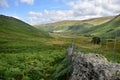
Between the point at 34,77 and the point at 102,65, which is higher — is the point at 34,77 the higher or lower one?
the lower one

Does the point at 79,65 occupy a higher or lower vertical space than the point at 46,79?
higher

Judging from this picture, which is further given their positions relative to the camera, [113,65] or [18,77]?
[18,77]

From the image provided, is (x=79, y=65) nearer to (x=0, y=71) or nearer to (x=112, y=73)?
(x=112, y=73)

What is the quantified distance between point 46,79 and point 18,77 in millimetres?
2218

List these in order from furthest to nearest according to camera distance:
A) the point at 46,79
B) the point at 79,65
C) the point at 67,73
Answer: the point at 46,79 < the point at 67,73 < the point at 79,65

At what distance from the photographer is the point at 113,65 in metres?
11.0

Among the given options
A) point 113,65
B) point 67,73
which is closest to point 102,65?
point 113,65

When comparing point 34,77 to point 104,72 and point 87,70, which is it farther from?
point 104,72

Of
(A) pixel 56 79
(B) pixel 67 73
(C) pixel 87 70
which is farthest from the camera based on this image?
(A) pixel 56 79

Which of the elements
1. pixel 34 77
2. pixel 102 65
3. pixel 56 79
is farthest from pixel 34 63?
pixel 102 65

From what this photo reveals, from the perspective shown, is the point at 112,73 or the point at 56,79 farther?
the point at 56,79

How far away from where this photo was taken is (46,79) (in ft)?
69.9

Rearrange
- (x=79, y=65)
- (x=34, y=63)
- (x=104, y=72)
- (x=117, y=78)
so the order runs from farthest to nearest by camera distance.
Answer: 1. (x=34, y=63)
2. (x=79, y=65)
3. (x=104, y=72)
4. (x=117, y=78)

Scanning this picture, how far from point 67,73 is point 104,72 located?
23.2ft
